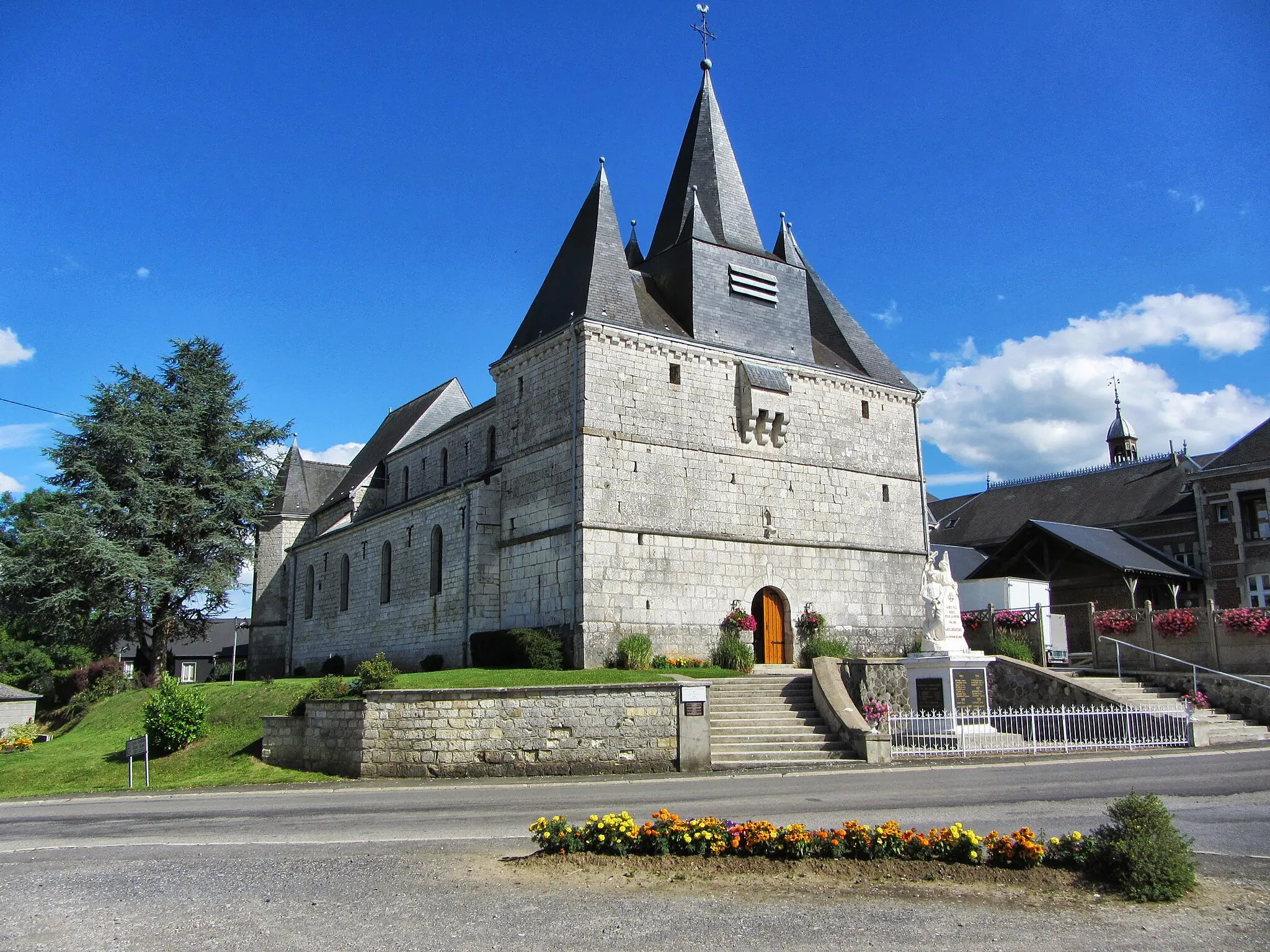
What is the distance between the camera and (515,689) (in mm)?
17719

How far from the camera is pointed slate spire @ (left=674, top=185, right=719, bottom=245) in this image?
2802cm

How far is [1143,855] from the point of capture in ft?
24.5

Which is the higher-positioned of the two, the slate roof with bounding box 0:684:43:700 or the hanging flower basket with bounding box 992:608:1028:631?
the hanging flower basket with bounding box 992:608:1028:631

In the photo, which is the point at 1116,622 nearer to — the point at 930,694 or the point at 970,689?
the point at 970,689

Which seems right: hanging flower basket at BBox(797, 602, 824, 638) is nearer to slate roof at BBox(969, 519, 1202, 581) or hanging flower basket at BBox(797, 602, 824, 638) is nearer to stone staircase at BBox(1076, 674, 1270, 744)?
stone staircase at BBox(1076, 674, 1270, 744)

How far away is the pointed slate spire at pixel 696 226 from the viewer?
91.9 feet

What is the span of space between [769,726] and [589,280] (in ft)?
42.5

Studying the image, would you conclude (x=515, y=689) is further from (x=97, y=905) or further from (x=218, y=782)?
(x=97, y=905)

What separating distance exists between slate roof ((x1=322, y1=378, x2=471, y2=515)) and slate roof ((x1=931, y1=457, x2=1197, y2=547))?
78.1ft

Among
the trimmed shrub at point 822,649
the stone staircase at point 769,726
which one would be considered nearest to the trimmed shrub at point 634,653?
the stone staircase at point 769,726

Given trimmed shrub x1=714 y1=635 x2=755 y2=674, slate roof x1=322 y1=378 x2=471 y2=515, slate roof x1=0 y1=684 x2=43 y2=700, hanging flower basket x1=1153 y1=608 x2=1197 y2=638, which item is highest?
slate roof x1=322 y1=378 x2=471 y2=515

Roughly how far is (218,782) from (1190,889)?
57.4ft

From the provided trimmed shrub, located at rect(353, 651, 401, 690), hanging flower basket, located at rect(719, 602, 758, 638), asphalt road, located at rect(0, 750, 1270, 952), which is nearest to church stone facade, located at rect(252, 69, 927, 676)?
hanging flower basket, located at rect(719, 602, 758, 638)

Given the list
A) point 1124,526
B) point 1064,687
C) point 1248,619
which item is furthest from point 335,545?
point 1124,526
